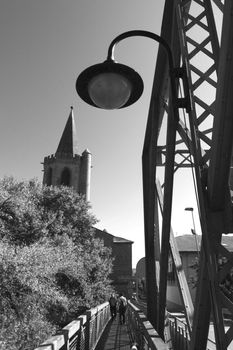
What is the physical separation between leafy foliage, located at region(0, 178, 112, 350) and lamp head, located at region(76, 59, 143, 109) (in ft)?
26.3

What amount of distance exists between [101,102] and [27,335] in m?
10.2

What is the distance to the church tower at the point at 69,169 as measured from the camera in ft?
190

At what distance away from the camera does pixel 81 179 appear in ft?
193

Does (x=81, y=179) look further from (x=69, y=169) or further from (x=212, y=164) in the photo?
(x=212, y=164)

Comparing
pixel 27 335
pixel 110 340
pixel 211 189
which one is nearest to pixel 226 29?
pixel 211 189

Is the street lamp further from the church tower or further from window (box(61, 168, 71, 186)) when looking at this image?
window (box(61, 168, 71, 186))

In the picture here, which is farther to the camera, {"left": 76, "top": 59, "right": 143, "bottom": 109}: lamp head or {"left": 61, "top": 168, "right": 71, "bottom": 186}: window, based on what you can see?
{"left": 61, "top": 168, "right": 71, "bottom": 186}: window

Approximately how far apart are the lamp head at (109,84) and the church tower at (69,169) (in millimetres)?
54324

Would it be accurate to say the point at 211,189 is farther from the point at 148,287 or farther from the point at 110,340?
the point at 110,340

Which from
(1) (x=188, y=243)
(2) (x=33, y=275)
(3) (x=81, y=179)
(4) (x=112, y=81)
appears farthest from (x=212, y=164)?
(3) (x=81, y=179)

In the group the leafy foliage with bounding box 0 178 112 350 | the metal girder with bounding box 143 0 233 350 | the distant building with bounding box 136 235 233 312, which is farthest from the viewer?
the distant building with bounding box 136 235 233 312

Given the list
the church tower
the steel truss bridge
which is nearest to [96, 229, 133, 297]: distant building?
the church tower

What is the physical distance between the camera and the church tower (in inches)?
2280

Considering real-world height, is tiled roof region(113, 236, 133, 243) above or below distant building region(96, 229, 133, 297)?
above
